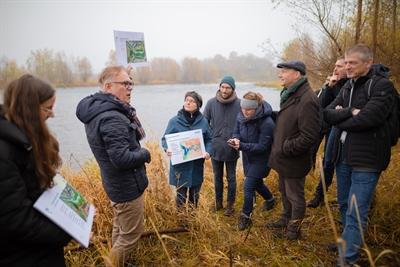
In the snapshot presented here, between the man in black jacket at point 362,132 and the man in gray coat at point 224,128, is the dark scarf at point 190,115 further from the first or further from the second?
the man in black jacket at point 362,132

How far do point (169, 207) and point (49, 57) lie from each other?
40758mm

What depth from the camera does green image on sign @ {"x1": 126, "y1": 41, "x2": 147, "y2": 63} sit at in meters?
2.85

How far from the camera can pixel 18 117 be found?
4.16ft

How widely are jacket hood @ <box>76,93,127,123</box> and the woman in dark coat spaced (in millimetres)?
1656

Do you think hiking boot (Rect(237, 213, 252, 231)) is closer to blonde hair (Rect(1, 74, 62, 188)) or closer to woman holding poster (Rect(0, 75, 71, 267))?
woman holding poster (Rect(0, 75, 71, 267))

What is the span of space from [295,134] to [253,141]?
27.0 inches

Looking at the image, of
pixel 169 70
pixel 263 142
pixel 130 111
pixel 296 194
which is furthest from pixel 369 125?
pixel 169 70

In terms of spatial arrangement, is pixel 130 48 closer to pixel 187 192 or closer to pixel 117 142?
pixel 117 142

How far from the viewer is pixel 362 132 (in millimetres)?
2191

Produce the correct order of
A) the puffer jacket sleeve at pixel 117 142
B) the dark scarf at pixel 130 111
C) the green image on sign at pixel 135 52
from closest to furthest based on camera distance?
the puffer jacket sleeve at pixel 117 142 → the dark scarf at pixel 130 111 → the green image on sign at pixel 135 52

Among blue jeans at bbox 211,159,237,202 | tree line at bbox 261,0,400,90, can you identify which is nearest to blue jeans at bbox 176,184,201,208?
blue jeans at bbox 211,159,237,202

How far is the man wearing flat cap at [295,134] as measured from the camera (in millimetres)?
2490

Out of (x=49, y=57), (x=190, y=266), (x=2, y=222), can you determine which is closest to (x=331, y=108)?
(x=190, y=266)

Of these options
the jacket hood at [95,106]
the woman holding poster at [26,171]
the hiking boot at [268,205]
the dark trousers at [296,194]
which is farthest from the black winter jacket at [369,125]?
the woman holding poster at [26,171]
